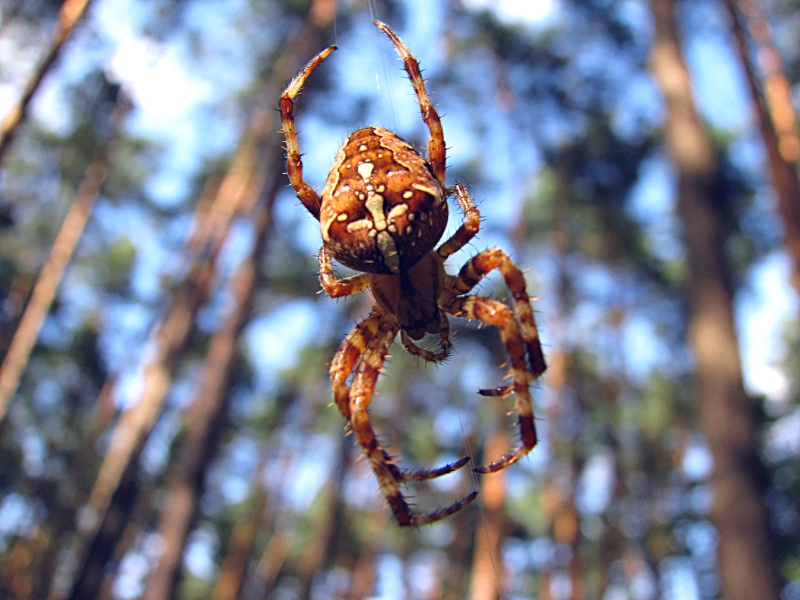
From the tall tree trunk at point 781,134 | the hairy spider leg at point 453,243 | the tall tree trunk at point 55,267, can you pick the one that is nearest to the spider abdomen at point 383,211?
the hairy spider leg at point 453,243

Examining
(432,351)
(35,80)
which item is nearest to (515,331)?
(432,351)

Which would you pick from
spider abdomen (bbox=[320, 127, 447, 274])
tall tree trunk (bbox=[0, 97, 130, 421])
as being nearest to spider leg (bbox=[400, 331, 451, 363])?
spider abdomen (bbox=[320, 127, 447, 274])

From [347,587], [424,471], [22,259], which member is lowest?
[424,471]

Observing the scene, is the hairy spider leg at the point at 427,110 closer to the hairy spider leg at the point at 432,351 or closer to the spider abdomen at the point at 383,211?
the spider abdomen at the point at 383,211

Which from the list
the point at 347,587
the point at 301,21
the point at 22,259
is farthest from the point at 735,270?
the point at 22,259

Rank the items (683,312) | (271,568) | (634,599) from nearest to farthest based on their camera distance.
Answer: (683,312) → (271,568) → (634,599)

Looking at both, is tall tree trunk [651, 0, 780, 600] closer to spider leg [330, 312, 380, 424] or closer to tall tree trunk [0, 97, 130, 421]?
spider leg [330, 312, 380, 424]

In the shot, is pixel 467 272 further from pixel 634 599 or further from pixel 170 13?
pixel 634 599
